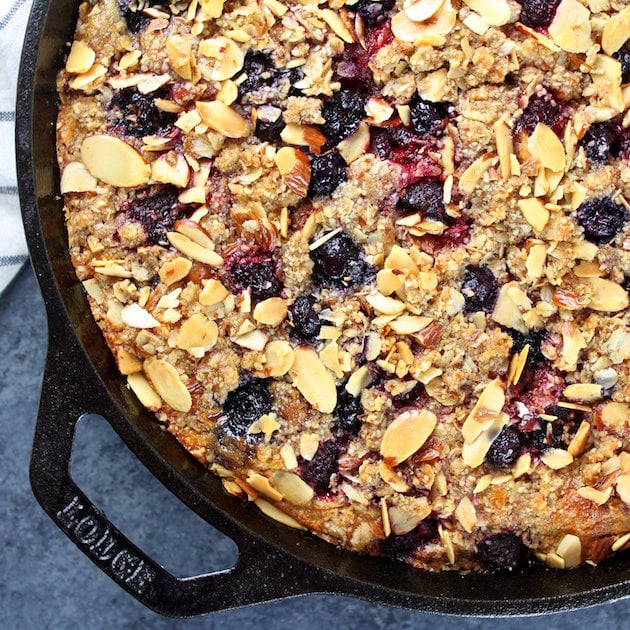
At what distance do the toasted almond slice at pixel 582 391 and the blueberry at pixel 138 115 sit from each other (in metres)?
0.98

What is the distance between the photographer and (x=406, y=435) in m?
1.83

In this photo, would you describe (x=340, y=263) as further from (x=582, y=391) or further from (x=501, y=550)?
(x=501, y=550)

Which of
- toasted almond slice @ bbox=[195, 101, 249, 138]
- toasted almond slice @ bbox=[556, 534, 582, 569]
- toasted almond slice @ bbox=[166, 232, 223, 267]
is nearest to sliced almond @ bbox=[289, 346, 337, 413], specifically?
toasted almond slice @ bbox=[166, 232, 223, 267]


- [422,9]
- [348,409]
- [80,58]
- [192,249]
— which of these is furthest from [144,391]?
[422,9]

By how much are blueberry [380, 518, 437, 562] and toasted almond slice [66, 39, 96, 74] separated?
1179 mm

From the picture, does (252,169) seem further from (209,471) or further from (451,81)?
(209,471)

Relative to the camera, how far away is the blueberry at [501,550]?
190 centimetres

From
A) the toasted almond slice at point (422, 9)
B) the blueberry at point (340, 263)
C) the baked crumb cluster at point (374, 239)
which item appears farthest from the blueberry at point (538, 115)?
the blueberry at point (340, 263)

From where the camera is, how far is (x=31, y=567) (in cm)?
235

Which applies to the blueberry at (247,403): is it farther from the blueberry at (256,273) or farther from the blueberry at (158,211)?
the blueberry at (158,211)

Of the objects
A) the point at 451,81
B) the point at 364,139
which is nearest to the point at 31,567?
the point at 364,139

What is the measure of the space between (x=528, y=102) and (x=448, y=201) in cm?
25

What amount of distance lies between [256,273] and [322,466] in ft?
1.42

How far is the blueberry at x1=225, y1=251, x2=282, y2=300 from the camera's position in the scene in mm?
1806
